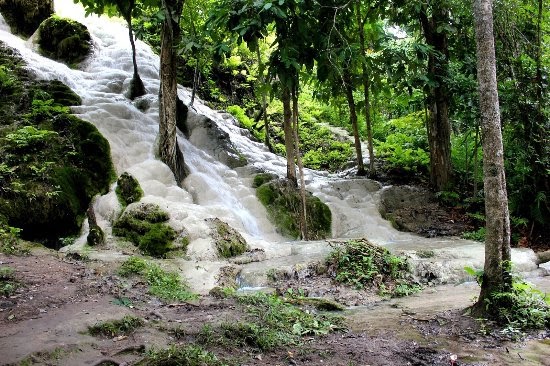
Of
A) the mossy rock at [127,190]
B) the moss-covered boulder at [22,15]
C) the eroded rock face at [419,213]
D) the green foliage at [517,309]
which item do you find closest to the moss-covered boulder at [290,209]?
the eroded rock face at [419,213]

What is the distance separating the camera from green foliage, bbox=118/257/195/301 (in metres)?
5.52

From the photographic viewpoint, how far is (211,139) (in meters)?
13.6

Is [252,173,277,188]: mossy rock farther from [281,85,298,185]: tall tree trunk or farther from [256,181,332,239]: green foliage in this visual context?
[281,85,298,185]: tall tree trunk

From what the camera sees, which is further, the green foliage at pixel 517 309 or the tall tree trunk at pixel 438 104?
the tall tree trunk at pixel 438 104

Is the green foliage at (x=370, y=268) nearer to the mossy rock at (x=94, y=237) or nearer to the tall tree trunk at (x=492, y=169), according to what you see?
the tall tree trunk at (x=492, y=169)

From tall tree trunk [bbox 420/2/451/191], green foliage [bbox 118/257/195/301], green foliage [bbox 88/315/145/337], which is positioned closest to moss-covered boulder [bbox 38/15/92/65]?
green foliage [bbox 118/257/195/301]

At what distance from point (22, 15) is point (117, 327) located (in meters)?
15.8

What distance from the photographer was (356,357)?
3.86 m

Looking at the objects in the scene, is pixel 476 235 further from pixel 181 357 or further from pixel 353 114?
pixel 181 357

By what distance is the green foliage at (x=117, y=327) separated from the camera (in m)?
3.65

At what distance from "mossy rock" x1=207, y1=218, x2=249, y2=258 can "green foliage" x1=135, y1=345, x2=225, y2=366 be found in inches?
189

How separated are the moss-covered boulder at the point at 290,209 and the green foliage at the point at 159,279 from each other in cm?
479

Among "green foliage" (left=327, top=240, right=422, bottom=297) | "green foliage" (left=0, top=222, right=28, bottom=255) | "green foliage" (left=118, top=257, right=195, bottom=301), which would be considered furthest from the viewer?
"green foliage" (left=327, top=240, right=422, bottom=297)

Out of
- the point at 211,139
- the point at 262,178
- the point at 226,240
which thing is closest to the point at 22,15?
the point at 211,139
